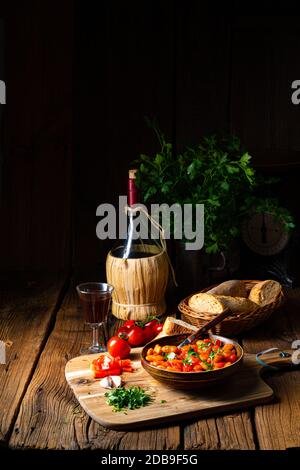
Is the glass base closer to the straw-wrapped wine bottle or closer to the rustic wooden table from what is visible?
the rustic wooden table

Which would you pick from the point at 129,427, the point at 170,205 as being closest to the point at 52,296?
the point at 170,205

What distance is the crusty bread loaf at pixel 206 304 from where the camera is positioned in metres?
2.98

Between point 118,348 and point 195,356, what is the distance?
37cm

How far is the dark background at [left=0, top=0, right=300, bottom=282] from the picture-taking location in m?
3.84

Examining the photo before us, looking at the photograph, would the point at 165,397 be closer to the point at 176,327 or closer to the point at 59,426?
the point at 59,426

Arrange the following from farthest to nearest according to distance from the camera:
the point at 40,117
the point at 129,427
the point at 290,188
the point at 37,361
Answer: the point at 40,117
the point at 290,188
the point at 37,361
the point at 129,427

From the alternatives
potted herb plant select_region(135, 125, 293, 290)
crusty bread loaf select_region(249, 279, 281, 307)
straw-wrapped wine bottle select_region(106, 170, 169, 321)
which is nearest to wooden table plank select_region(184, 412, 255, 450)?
crusty bread loaf select_region(249, 279, 281, 307)

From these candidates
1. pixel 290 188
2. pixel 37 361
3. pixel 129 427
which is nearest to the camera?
pixel 129 427

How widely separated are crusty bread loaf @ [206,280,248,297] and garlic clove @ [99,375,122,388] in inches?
29.1

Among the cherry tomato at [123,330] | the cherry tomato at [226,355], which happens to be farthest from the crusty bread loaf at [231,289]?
the cherry tomato at [226,355]

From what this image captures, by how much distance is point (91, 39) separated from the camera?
386 cm

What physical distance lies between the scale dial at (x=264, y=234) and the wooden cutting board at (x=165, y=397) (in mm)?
970

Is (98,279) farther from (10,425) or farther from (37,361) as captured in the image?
(10,425)

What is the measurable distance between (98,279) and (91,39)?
1210 millimetres
